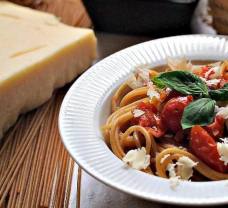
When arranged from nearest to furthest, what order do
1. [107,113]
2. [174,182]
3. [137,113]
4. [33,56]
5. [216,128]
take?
[174,182]
[216,128]
[137,113]
[107,113]
[33,56]

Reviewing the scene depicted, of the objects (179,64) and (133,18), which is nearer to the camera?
(179,64)

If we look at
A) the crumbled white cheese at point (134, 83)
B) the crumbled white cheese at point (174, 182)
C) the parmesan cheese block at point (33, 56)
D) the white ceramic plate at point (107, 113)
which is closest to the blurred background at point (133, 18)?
the parmesan cheese block at point (33, 56)

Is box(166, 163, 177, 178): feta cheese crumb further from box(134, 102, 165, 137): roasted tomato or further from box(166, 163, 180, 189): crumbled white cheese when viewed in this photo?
box(134, 102, 165, 137): roasted tomato

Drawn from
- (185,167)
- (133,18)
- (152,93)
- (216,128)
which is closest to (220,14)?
(133,18)

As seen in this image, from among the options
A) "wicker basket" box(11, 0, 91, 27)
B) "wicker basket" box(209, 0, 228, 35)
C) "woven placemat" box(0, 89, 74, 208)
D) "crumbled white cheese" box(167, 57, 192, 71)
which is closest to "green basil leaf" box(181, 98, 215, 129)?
"crumbled white cheese" box(167, 57, 192, 71)

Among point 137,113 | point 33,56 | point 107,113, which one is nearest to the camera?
point 137,113

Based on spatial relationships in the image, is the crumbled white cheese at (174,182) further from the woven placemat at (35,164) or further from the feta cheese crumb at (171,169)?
the woven placemat at (35,164)

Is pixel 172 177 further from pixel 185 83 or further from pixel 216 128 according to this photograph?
pixel 185 83
